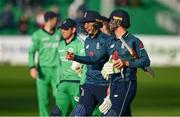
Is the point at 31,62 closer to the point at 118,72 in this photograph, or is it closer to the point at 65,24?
the point at 65,24

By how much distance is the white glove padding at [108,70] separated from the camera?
1506 centimetres

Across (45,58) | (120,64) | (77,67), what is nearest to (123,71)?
(120,64)

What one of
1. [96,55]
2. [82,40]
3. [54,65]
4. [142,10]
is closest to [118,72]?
[96,55]

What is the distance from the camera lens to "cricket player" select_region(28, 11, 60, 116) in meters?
20.8

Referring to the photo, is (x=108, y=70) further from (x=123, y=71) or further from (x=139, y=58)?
(x=139, y=58)

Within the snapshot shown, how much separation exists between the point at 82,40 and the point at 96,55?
7.65ft

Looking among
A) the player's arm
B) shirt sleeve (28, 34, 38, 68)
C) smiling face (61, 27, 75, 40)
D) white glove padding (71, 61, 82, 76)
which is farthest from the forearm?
shirt sleeve (28, 34, 38, 68)

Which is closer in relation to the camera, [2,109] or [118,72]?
[118,72]

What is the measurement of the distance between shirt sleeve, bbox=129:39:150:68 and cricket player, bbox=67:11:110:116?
653 millimetres

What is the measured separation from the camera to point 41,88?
2084cm

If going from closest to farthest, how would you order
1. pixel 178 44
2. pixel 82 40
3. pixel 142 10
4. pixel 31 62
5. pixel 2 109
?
1. pixel 82 40
2. pixel 31 62
3. pixel 2 109
4. pixel 178 44
5. pixel 142 10

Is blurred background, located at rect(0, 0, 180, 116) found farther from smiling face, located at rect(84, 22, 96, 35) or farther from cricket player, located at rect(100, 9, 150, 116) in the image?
cricket player, located at rect(100, 9, 150, 116)

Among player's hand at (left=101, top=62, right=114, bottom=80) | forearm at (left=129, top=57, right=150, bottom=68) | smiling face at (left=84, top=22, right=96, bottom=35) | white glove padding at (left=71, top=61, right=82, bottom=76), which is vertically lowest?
white glove padding at (left=71, top=61, right=82, bottom=76)

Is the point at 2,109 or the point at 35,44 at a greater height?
the point at 35,44
